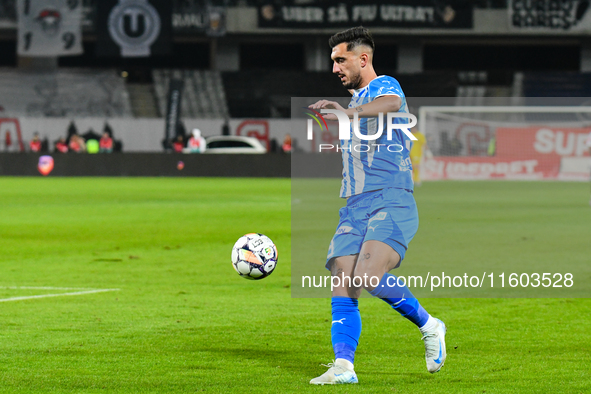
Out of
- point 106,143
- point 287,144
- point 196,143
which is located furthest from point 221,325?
point 287,144

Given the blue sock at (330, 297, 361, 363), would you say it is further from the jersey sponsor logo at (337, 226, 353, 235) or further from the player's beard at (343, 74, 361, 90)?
the player's beard at (343, 74, 361, 90)

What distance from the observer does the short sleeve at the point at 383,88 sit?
496 centimetres

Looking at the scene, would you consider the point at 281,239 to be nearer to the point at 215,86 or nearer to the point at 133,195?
the point at 133,195

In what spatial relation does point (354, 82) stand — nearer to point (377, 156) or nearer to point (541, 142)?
point (377, 156)

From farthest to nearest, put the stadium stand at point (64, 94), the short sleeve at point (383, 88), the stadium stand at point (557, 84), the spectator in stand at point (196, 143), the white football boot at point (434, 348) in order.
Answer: the stadium stand at point (557, 84)
the stadium stand at point (64, 94)
the spectator in stand at point (196, 143)
the white football boot at point (434, 348)
the short sleeve at point (383, 88)

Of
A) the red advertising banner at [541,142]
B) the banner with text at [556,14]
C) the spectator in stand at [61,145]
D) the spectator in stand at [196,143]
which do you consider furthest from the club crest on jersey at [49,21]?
the banner with text at [556,14]

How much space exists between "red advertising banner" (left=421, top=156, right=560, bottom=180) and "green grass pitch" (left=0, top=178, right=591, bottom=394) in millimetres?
18736

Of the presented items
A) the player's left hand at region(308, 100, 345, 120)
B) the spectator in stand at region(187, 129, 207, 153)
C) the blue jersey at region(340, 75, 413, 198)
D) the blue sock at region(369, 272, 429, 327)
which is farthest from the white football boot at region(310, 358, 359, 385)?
the spectator in stand at region(187, 129, 207, 153)

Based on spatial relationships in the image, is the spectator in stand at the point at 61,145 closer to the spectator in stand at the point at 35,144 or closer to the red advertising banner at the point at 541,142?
the spectator in stand at the point at 35,144

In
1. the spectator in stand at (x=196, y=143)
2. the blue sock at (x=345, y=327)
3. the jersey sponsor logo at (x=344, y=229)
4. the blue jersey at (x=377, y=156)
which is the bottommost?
the spectator in stand at (x=196, y=143)

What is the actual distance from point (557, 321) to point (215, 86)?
142ft

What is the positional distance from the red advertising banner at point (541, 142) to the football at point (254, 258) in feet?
96.4

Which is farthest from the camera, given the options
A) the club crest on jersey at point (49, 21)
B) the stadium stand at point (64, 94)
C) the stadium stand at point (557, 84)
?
the stadium stand at point (557, 84)

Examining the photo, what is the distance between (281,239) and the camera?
560 inches
